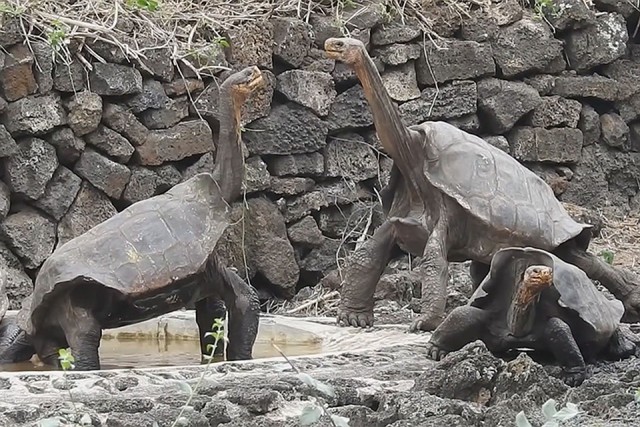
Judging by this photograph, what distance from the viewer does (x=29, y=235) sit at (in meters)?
7.22

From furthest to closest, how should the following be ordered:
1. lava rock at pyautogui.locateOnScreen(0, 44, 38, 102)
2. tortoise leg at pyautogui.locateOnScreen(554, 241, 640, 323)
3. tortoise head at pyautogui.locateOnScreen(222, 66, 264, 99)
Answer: lava rock at pyautogui.locateOnScreen(0, 44, 38, 102)
tortoise leg at pyautogui.locateOnScreen(554, 241, 640, 323)
tortoise head at pyautogui.locateOnScreen(222, 66, 264, 99)

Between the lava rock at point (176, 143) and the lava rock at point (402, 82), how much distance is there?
1259mm

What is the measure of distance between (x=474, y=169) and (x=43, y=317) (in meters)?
1.89

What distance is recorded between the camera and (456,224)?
18.6ft

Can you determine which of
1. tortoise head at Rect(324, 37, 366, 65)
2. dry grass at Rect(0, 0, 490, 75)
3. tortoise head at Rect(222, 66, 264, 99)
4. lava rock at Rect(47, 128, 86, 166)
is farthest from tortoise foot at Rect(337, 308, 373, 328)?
dry grass at Rect(0, 0, 490, 75)

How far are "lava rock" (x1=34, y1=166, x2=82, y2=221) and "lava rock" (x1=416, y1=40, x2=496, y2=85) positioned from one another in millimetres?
2386

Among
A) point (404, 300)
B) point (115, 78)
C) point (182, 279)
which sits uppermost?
point (115, 78)

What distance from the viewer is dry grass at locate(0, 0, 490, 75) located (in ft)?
23.6

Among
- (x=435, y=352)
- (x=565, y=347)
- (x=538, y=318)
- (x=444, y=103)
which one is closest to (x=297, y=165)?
(x=444, y=103)

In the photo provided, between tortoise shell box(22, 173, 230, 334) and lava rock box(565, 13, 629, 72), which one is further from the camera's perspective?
lava rock box(565, 13, 629, 72)

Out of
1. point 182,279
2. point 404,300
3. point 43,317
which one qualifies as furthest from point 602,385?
point 404,300

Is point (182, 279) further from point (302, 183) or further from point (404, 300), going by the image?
point (302, 183)

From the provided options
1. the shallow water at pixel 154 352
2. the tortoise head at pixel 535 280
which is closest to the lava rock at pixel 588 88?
the shallow water at pixel 154 352

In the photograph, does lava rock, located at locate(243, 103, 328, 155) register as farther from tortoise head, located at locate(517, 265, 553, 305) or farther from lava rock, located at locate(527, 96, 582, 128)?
tortoise head, located at locate(517, 265, 553, 305)
